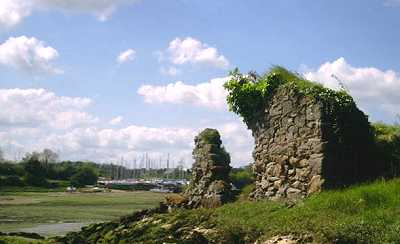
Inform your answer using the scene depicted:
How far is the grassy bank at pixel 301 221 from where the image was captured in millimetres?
10953

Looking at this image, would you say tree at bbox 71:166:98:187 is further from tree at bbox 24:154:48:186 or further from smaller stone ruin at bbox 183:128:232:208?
smaller stone ruin at bbox 183:128:232:208

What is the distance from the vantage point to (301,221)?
12.2m

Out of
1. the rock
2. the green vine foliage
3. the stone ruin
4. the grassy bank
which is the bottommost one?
the grassy bank

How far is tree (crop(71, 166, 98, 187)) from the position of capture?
4016 inches

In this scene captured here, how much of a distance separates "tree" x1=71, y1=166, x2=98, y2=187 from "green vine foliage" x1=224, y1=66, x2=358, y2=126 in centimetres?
8559

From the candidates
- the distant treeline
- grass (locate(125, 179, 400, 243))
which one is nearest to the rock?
grass (locate(125, 179, 400, 243))

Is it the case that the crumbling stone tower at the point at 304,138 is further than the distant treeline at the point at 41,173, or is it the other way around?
the distant treeline at the point at 41,173

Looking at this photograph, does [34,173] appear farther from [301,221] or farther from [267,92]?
[301,221]

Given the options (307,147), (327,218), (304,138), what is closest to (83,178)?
(304,138)

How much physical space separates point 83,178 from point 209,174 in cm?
8855

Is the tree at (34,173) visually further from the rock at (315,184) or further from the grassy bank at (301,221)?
the rock at (315,184)

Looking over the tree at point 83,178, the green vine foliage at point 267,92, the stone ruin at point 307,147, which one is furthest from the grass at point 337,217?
the tree at point 83,178

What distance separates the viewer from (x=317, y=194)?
14516 millimetres

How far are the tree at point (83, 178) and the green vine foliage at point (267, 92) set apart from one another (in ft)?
281
